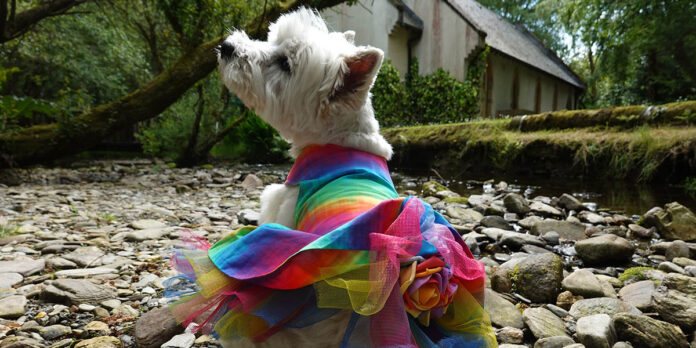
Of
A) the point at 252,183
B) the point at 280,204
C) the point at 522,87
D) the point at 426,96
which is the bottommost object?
the point at 252,183

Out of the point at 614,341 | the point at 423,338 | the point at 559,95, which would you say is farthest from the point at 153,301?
the point at 559,95

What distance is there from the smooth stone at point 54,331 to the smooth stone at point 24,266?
3.25ft

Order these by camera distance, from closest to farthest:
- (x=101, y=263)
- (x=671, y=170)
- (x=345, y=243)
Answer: (x=345, y=243) → (x=101, y=263) → (x=671, y=170)

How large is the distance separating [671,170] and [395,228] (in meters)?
7.97

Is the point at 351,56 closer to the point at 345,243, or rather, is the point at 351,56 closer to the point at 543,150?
the point at 345,243

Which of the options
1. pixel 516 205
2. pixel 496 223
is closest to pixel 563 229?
pixel 496 223

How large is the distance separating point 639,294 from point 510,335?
1177mm

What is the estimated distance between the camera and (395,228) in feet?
4.55

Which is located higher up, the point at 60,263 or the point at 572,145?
the point at 572,145

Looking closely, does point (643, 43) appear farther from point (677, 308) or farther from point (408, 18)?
point (677, 308)

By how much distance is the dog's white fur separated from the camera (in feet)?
7.36

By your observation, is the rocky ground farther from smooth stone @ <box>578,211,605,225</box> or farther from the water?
the water

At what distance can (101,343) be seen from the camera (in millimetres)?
1918

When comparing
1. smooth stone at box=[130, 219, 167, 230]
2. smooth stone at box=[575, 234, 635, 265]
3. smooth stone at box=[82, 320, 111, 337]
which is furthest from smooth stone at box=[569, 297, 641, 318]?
smooth stone at box=[130, 219, 167, 230]
